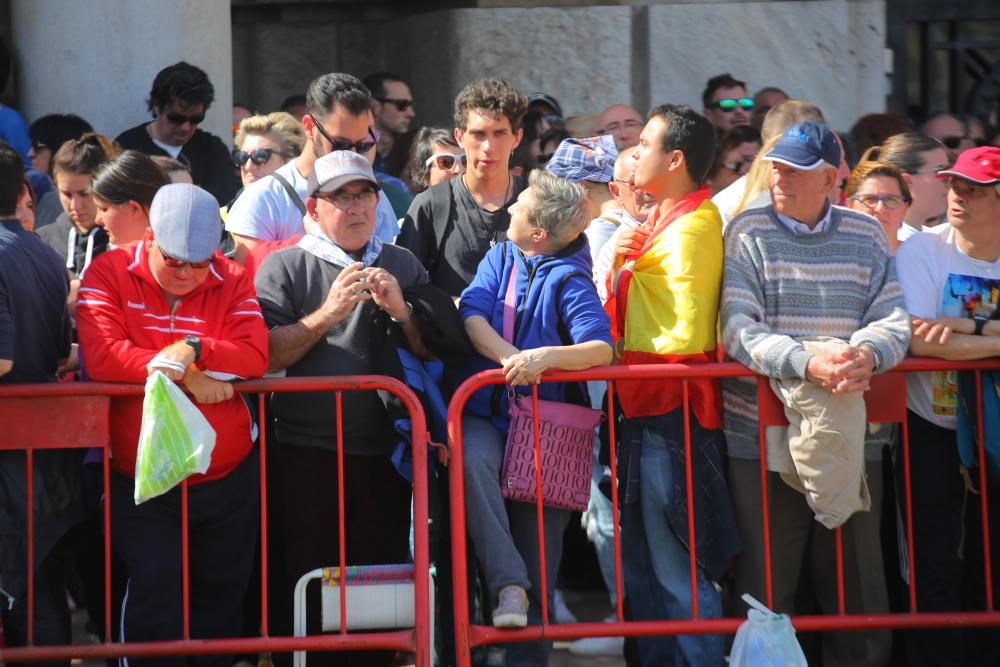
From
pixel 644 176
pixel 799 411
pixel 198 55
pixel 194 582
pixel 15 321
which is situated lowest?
pixel 194 582

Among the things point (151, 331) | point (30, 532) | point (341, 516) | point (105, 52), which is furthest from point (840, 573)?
point (105, 52)

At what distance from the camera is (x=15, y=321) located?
5.58m

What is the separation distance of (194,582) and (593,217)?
2.61 meters

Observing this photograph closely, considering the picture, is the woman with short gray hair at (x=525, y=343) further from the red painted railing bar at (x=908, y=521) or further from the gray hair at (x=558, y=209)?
the red painted railing bar at (x=908, y=521)

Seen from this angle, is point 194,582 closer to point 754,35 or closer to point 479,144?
point 479,144

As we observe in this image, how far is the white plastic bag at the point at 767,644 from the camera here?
5480 mm

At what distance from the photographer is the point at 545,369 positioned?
559 centimetres

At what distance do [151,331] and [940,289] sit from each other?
2.82 metres

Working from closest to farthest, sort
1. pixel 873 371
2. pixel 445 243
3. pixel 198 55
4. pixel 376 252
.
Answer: pixel 873 371, pixel 376 252, pixel 445 243, pixel 198 55

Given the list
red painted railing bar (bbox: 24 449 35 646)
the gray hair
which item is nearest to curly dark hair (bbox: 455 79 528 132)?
the gray hair

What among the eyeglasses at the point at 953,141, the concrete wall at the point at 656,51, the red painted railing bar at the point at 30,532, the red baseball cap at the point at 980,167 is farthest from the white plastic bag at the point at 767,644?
the concrete wall at the point at 656,51

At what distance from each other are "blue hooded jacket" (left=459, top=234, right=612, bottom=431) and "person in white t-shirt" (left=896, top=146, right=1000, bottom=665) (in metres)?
1.17

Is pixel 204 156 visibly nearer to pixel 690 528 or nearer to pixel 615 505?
pixel 615 505

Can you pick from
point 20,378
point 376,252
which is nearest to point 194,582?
point 20,378
